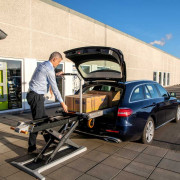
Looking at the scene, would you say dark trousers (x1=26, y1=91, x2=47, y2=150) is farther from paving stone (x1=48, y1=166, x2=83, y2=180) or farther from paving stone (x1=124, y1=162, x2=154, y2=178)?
paving stone (x1=124, y1=162, x2=154, y2=178)

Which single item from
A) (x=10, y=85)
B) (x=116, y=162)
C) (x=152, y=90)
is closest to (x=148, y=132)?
(x=152, y=90)

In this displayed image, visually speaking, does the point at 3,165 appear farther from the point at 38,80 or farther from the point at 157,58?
the point at 157,58

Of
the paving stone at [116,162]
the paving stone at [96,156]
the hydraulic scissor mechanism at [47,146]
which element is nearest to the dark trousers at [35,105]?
the hydraulic scissor mechanism at [47,146]

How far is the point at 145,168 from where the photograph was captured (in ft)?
10.8

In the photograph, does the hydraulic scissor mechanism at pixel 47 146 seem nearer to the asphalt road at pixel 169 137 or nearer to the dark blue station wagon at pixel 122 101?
the dark blue station wagon at pixel 122 101

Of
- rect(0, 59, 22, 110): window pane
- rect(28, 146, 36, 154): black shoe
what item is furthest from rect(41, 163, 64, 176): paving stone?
rect(0, 59, 22, 110): window pane

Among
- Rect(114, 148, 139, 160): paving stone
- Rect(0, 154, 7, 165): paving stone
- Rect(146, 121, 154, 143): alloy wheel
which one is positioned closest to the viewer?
Rect(0, 154, 7, 165): paving stone

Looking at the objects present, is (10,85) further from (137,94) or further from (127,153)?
(127,153)

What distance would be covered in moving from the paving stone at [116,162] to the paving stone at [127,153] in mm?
146

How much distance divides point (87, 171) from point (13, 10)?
275 inches

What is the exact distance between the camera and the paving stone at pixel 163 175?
9.79ft

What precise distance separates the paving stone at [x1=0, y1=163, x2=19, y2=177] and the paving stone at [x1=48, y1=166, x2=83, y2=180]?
0.66 meters

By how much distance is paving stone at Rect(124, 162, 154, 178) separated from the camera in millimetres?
3135

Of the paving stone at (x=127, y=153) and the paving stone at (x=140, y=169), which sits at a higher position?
the paving stone at (x=127, y=153)
